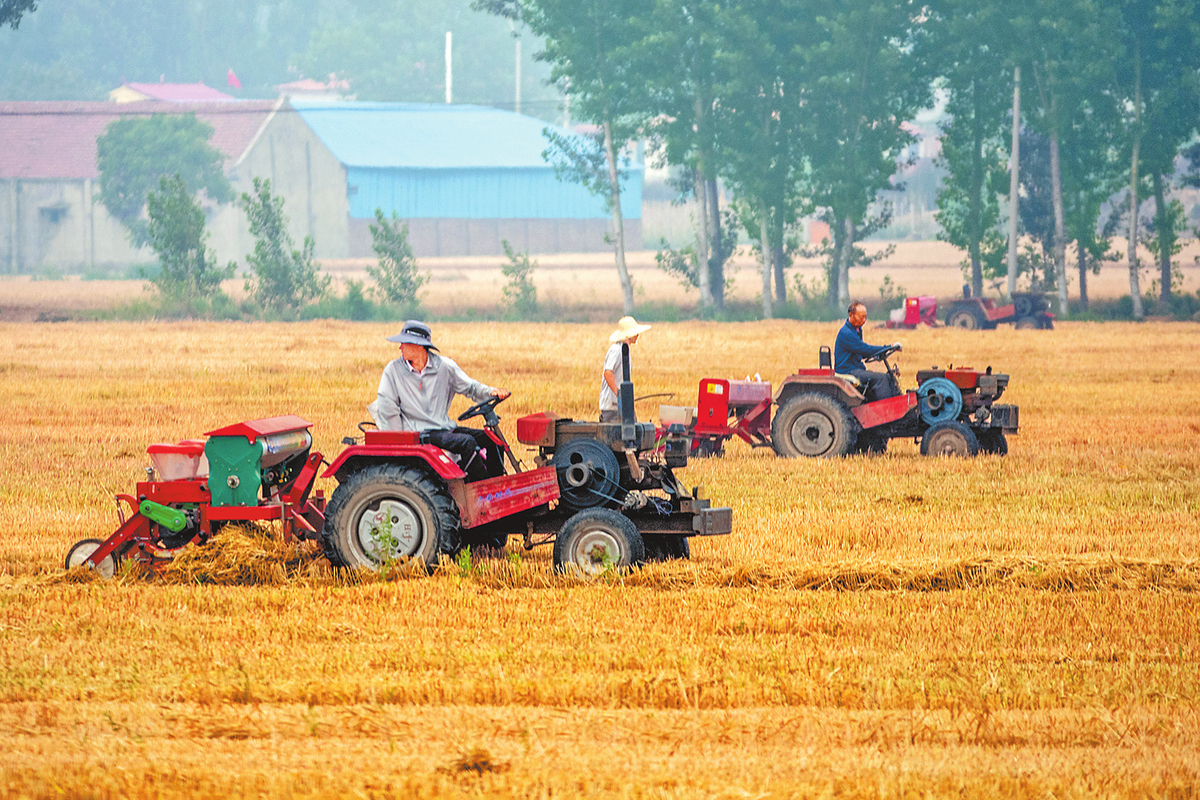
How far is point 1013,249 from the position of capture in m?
42.5

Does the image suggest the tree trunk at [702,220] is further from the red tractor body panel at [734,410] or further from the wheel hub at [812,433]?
the wheel hub at [812,433]

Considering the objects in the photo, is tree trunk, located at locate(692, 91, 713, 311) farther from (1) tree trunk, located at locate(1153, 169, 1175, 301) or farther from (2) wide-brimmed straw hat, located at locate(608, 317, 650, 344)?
(2) wide-brimmed straw hat, located at locate(608, 317, 650, 344)

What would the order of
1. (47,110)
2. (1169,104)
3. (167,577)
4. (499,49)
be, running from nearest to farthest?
(167,577), (1169,104), (47,110), (499,49)

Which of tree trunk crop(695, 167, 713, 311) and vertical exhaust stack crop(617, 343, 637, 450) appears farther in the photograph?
tree trunk crop(695, 167, 713, 311)

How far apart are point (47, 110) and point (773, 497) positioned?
76509mm

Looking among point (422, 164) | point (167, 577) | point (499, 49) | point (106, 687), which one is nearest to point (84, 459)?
point (167, 577)

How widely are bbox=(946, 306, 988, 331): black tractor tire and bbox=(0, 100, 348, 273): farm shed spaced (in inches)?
1761

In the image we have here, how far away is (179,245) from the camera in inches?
1757

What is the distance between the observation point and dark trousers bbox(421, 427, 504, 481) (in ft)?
29.7

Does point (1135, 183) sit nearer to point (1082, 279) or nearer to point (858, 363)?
point (1082, 279)

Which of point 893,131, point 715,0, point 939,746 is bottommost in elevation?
point 939,746

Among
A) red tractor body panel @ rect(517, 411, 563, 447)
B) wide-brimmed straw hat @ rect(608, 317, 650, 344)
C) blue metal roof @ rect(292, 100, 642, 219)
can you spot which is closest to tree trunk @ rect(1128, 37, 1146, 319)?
wide-brimmed straw hat @ rect(608, 317, 650, 344)

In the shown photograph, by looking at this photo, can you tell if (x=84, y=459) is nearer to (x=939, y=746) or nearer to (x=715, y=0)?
(x=939, y=746)

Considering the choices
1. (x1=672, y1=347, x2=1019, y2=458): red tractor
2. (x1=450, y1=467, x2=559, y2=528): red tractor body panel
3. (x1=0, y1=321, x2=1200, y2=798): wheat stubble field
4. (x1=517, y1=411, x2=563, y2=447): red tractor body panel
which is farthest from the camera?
(x1=672, y1=347, x2=1019, y2=458): red tractor
